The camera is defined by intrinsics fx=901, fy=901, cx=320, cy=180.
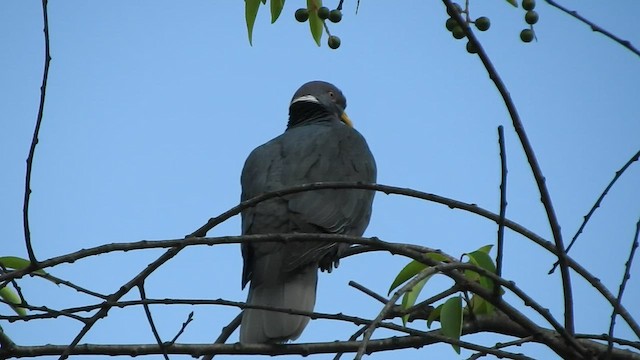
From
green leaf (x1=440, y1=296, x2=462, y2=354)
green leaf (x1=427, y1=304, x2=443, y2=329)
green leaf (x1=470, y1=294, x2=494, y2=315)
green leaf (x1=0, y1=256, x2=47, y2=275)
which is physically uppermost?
green leaf (x1=0, y1=256, x2=47, y2=275)

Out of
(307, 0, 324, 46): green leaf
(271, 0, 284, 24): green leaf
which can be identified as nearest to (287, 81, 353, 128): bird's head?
(307, 0, 324, 46): green leaf

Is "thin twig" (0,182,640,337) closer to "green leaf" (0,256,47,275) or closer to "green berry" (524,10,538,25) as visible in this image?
"green leaf" (0,256,47,275)

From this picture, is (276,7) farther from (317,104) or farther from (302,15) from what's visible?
(317,104)

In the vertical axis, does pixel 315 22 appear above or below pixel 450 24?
above

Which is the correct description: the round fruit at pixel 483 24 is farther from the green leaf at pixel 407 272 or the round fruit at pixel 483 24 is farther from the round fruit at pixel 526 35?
the green leaf at pixel 407 272

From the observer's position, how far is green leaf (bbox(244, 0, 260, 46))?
105 inches

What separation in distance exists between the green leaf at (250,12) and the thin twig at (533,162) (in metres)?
0.79

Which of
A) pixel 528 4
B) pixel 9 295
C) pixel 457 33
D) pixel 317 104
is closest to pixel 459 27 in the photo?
pixel 457 33

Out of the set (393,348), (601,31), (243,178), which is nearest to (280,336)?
(393,348)

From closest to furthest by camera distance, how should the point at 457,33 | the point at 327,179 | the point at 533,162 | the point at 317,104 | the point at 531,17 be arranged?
the point at 533,162 → the point at 457,33 → the point at 531,17 → the point at 327,179 → the point at 317,104

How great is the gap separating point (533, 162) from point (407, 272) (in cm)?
46

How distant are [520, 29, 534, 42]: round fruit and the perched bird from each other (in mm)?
1229

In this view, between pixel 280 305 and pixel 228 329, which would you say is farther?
pixel 280 305

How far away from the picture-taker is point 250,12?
105 inches
